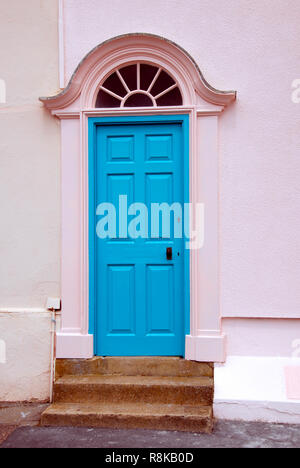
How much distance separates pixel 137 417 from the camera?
14.8ft

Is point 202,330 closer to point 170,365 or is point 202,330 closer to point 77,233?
point 170,365

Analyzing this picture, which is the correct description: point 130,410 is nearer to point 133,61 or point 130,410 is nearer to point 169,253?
point 169,253

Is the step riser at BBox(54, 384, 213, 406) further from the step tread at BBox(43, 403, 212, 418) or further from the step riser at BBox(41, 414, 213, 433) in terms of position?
the step riser at BBox(41, 414, 213, 433)

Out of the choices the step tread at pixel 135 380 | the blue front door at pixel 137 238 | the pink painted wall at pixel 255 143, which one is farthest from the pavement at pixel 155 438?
the pink painted wall at pixel 255 143

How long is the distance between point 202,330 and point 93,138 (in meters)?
2.17

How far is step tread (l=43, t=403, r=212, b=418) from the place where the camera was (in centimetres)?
452

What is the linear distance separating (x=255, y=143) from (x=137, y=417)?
276 centimetres

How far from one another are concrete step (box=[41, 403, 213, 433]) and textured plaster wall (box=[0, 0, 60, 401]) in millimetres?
850

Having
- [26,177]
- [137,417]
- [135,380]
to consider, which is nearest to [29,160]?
[26,177]

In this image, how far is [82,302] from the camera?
16.8 feet

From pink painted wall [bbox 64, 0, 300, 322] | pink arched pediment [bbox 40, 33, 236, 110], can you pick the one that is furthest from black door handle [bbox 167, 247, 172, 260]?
pink arched pediment [bbox 40, 33, 236, 110]
